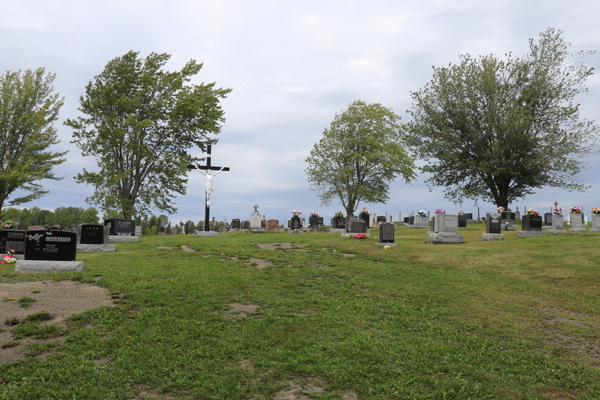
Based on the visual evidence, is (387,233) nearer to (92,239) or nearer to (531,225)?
(531,225)

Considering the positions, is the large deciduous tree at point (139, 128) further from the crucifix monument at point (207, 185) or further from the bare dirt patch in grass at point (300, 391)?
the bare dirt patch in grass at point (300, 391)

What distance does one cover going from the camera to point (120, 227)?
2252 centimetres

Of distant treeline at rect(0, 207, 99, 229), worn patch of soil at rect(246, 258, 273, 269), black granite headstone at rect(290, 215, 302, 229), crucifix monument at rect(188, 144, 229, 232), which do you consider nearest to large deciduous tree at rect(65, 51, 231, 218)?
crucifix monument at rect(188, 144, 229, 232)

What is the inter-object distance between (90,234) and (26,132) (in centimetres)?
1931

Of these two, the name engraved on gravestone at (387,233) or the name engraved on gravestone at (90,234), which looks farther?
the name engraved on gravestone at (387,233)

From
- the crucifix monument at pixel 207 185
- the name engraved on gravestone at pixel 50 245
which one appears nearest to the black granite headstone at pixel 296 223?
the crucifix monument at pixel 207 185

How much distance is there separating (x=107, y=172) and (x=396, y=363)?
29624 millimetres

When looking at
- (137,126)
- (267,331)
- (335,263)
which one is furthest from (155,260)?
(137,126)

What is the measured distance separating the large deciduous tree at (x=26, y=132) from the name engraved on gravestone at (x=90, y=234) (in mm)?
14883

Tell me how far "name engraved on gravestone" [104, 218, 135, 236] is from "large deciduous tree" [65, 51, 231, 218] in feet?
22.3

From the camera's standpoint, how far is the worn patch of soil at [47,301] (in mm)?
5777

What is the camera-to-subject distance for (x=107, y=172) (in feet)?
97.5

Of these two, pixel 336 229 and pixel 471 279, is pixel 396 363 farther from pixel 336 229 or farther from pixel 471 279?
pixel 336 229

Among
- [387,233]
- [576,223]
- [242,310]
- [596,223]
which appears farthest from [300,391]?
[596,223]
